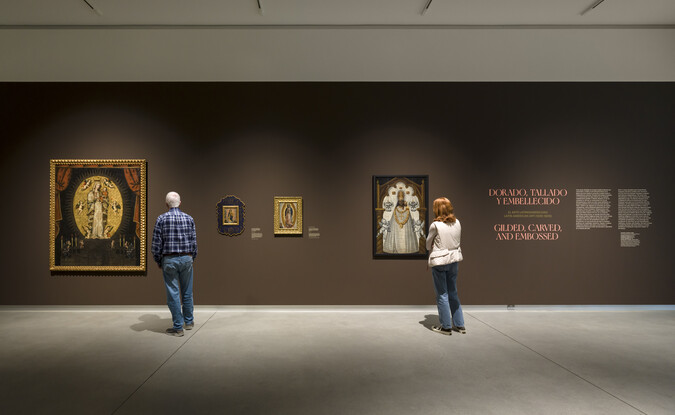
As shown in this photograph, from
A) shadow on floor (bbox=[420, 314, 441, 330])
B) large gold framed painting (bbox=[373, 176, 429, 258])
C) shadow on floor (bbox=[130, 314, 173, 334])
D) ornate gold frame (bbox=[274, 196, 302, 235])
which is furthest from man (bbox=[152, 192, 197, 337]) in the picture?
shadow on floor (bbox=[420, 314, 441, 330])

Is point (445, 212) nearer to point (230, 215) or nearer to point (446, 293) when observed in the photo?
point (446, 293)

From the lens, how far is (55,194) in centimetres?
530

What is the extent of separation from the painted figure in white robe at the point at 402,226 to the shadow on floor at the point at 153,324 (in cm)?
345

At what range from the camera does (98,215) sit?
532 centimetres

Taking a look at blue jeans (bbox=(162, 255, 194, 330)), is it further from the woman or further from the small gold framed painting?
the woman

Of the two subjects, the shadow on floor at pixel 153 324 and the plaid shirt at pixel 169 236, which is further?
the shadow on floor at pixel 153 324

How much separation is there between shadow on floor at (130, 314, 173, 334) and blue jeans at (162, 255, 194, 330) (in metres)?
0.36

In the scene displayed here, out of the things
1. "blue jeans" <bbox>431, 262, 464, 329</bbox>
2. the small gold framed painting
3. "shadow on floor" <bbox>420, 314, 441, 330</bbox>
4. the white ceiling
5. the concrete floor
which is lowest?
"shadow on floor" <bbox>420, 314, 441, 330</bbox>

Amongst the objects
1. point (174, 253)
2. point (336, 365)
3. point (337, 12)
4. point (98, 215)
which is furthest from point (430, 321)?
point (98, 215)

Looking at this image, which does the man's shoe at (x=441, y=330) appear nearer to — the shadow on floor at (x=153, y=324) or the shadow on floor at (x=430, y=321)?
the shadow on floor at (x=430, y=321)

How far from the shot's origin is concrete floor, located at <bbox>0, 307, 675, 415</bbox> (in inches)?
105

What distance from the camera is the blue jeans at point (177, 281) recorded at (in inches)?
165

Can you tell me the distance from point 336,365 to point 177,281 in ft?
7.99

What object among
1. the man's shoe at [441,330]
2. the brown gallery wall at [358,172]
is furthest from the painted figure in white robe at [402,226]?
the man's shoe at [441,330]
